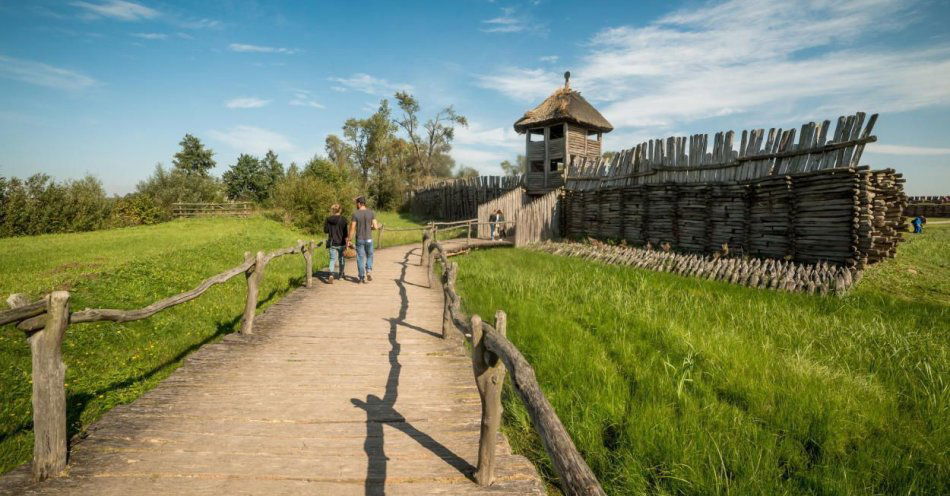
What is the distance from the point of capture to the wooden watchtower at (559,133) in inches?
918

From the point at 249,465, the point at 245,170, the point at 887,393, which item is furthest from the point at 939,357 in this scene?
the point at 245,170

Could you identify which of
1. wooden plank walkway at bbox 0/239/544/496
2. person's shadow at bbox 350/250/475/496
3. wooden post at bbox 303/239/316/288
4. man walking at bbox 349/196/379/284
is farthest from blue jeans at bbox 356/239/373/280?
person's shadow at bbox 350/250/475/496

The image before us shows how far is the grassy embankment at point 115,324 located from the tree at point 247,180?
47416 millimetres

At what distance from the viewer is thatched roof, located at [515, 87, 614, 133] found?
23.2m

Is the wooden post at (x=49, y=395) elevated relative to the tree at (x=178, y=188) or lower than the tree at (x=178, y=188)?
lower

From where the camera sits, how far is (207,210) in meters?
35.2

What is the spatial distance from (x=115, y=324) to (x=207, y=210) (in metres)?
33.2

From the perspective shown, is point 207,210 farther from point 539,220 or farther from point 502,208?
point 539,220

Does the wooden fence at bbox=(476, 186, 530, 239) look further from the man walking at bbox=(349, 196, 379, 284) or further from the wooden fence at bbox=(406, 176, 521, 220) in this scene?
the man walking at bbox=(349, 196, 379, 284)

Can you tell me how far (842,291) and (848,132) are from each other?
13.7 feet

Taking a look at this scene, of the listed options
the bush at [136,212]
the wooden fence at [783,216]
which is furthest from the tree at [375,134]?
the wooden fence at [783,216]

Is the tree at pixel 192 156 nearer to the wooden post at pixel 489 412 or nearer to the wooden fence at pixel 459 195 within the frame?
the wooden fence at pixel 459 195

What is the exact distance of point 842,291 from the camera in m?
7.91

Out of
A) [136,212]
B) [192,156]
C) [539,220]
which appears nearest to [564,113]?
[539,220]
